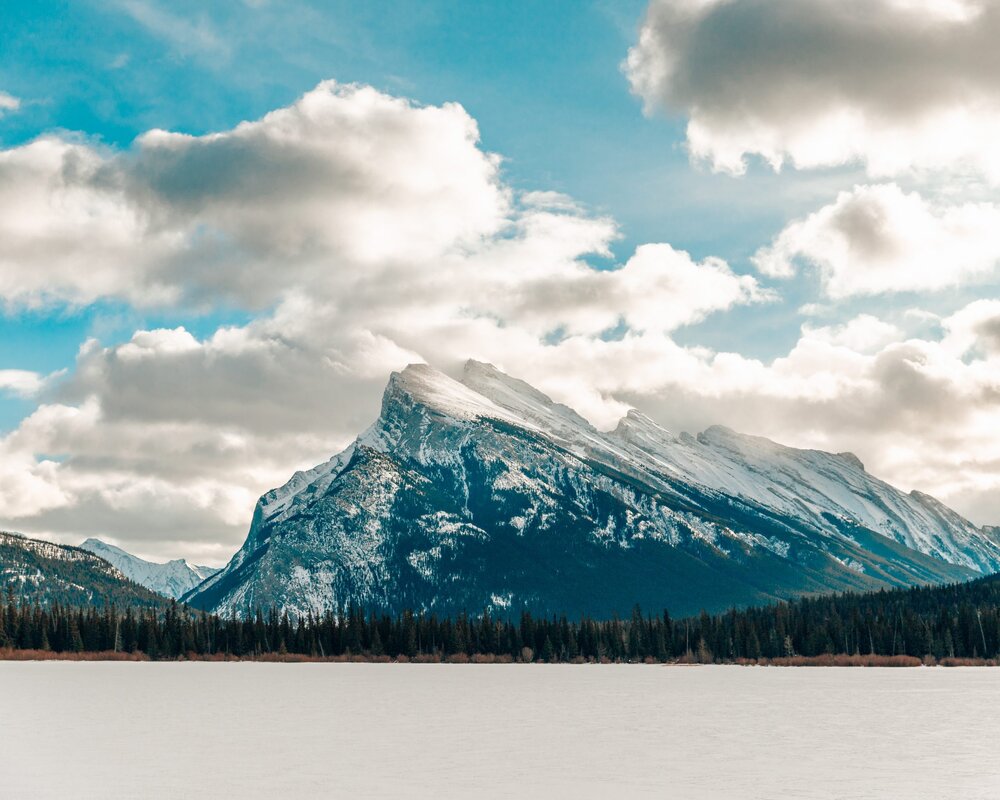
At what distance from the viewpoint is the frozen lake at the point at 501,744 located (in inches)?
2360

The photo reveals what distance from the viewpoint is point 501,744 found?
271 ft

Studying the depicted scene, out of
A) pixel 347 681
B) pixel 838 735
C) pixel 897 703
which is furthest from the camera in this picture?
pixel 347 681

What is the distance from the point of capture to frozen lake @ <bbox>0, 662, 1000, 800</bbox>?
59.9m

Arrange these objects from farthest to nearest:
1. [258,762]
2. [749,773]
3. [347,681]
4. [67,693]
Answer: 1. [347,681]
2. [67,693]
3. [258,762]
4. [749,773]

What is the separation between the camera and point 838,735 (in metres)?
89.4

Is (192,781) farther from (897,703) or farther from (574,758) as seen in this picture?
(897,703)

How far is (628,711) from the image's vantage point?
4656 inches

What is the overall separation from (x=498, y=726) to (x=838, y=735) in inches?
1160

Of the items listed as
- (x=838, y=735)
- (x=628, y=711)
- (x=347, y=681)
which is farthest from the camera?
(x=347, y=681)

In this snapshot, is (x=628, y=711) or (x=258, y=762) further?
(x=628, y=711)

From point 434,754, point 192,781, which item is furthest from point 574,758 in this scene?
point 192,781

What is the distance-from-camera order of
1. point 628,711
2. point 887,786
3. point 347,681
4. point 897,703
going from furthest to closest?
point 347,681 < point 897,703 < point 628,711 < point 887,786

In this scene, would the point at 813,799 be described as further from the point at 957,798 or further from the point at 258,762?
the point at 258,762

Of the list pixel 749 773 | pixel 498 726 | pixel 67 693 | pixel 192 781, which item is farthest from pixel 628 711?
pixel 67 693
